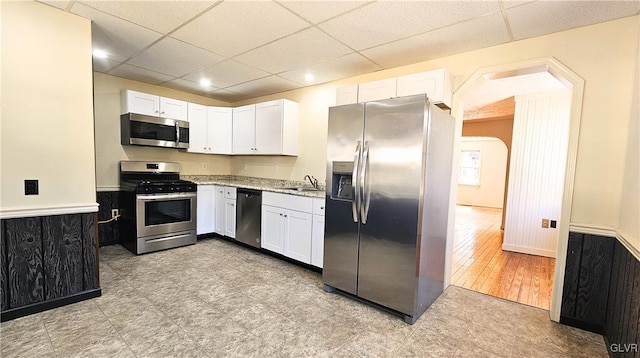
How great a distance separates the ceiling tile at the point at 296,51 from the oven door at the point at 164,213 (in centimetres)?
212

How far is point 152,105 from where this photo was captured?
156 inches

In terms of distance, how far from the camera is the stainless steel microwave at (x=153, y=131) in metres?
3.82

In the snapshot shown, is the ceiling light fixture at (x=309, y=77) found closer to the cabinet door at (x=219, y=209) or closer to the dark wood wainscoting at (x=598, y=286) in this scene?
the cabinet door at (x=219, y=209)

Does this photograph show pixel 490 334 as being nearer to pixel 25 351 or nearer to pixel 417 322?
pixel 417 322

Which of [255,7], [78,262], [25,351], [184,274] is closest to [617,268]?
[255,7]

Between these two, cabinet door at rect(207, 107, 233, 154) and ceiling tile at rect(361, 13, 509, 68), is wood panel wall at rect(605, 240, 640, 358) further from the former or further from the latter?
cabinet door at rect(207, 107, 233, 154)

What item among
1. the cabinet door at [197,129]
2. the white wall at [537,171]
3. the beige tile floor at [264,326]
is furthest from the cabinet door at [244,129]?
the white wall at [537,171]

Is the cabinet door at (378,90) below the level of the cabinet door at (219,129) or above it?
above

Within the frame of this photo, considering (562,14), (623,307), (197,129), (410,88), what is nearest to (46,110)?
(197,129)

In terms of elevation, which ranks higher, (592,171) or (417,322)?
(592,171)

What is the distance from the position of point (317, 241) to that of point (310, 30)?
2.12 metres

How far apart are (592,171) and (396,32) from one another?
1.91 metres

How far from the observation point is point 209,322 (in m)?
2.16

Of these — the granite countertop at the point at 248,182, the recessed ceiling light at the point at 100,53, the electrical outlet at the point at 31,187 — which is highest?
the recessed ceiling light at the point at 100,53
